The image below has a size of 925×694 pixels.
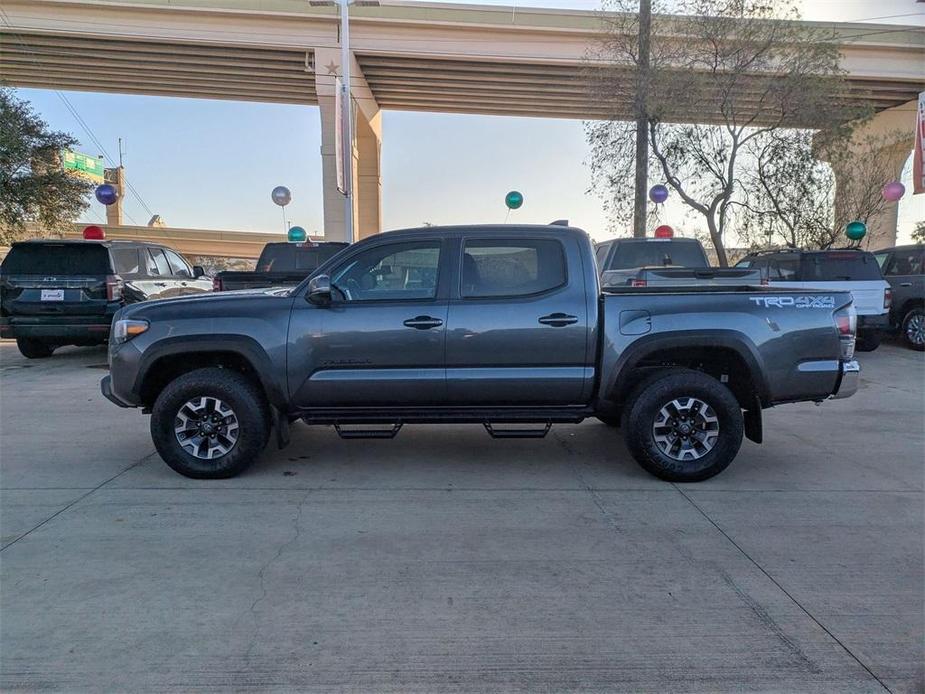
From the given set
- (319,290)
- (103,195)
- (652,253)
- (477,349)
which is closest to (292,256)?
(652,253)

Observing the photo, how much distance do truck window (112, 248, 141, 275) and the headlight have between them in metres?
6.02

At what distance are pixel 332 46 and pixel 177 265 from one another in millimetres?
15125

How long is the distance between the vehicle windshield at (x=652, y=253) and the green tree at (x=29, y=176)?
14342mm

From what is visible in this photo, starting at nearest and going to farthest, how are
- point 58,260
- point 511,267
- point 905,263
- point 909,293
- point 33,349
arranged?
point 511,267 → point 58,260 → point 33,349 → point 909,293 → point 905,263

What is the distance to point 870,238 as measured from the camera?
2583cm

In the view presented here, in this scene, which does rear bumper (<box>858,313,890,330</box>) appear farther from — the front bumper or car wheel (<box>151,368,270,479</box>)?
car wheel (<box>151,368,270,479</box>)

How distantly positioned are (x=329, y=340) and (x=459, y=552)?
6.51 ft

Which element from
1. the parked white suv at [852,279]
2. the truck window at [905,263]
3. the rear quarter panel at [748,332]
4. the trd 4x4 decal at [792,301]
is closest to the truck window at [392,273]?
the rear quarter panel at [748,332]

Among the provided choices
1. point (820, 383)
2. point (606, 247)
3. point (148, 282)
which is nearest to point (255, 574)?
point (820, 383)

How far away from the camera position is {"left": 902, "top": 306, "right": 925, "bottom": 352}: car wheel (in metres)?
12.6

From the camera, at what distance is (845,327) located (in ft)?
16.7

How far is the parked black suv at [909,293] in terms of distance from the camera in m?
12.4

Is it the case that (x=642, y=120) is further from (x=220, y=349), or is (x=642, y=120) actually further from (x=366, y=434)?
(x=220, y=349)

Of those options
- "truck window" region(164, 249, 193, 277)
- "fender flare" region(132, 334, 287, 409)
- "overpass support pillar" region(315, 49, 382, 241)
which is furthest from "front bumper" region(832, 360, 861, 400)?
"overpass support pillar" region(315, 49, 382, 241)
